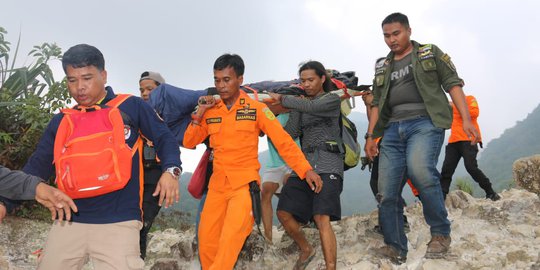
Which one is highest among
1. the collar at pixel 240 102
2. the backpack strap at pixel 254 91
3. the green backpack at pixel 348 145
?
the backpack strap at pixel 254 91

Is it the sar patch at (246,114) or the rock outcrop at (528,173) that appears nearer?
the sar patch at (246,114)

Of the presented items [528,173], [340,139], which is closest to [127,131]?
[340,139]

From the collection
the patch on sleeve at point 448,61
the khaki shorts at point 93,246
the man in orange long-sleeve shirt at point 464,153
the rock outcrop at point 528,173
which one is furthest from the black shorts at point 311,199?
the rock outcrop at point 528,173

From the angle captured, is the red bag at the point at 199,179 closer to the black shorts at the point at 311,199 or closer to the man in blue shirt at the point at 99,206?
the black shorts at the point at 311,199

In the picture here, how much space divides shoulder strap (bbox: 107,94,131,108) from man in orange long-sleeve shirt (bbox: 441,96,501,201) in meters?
6.13

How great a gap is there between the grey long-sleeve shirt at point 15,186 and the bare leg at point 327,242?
271 cm

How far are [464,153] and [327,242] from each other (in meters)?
4.57

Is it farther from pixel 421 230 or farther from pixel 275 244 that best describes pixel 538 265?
pixel 275 244

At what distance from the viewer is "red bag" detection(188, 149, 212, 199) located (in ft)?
15.2

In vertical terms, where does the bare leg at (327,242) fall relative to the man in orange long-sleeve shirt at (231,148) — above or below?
below

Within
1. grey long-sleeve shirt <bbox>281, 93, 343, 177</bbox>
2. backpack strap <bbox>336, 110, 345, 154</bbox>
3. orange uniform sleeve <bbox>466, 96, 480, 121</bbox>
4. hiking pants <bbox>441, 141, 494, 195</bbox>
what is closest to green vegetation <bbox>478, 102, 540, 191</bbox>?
hiking pants <bbox>441, 141, 494, 195</bbox>

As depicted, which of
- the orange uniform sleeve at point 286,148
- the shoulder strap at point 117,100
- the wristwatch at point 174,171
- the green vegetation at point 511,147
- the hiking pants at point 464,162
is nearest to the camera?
the wristwatch at point 174,171

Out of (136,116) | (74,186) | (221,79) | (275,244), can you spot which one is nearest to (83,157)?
(74,186)

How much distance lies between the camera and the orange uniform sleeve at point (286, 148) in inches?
168
